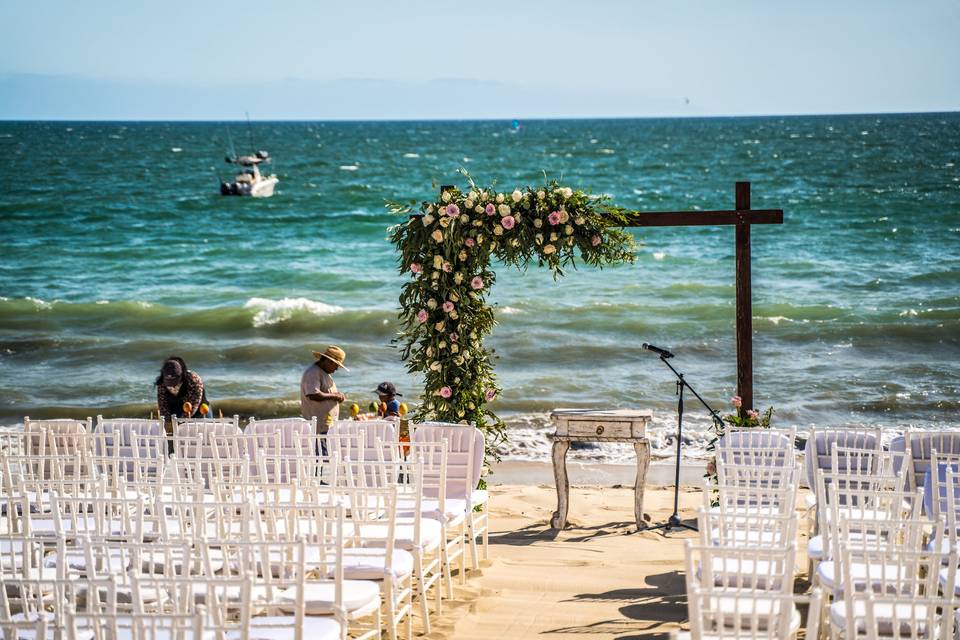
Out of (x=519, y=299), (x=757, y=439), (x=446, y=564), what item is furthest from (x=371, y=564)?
(x=519, y=299)

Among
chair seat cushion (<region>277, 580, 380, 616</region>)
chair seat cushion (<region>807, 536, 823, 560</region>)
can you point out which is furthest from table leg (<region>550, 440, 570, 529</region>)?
chair seat cushion (<region>277, 580, 380, 616</region>)

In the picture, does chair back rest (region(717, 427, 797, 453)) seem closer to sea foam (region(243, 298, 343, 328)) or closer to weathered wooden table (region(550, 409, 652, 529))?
weathered wooden table (region(550, 409, 652, 529))

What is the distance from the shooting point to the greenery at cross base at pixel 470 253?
8.17 meters

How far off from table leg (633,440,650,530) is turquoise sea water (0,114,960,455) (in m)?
2.32

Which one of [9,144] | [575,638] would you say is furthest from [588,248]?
[9,144]

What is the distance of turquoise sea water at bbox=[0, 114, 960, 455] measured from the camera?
14.9 meters

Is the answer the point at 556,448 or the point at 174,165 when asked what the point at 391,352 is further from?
the point at 174,165

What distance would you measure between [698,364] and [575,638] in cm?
1105

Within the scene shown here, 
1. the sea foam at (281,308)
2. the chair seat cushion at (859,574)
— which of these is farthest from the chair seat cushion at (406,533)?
the sea foam at (281,308)

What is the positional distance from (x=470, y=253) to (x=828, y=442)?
2938 mm

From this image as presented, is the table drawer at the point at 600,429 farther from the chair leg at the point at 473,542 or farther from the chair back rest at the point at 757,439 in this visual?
the chair leg at the point at 473,542

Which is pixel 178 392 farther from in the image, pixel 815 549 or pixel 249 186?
pixel 249 186

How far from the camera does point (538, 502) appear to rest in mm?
8773

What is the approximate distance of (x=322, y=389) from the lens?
8672 mm
